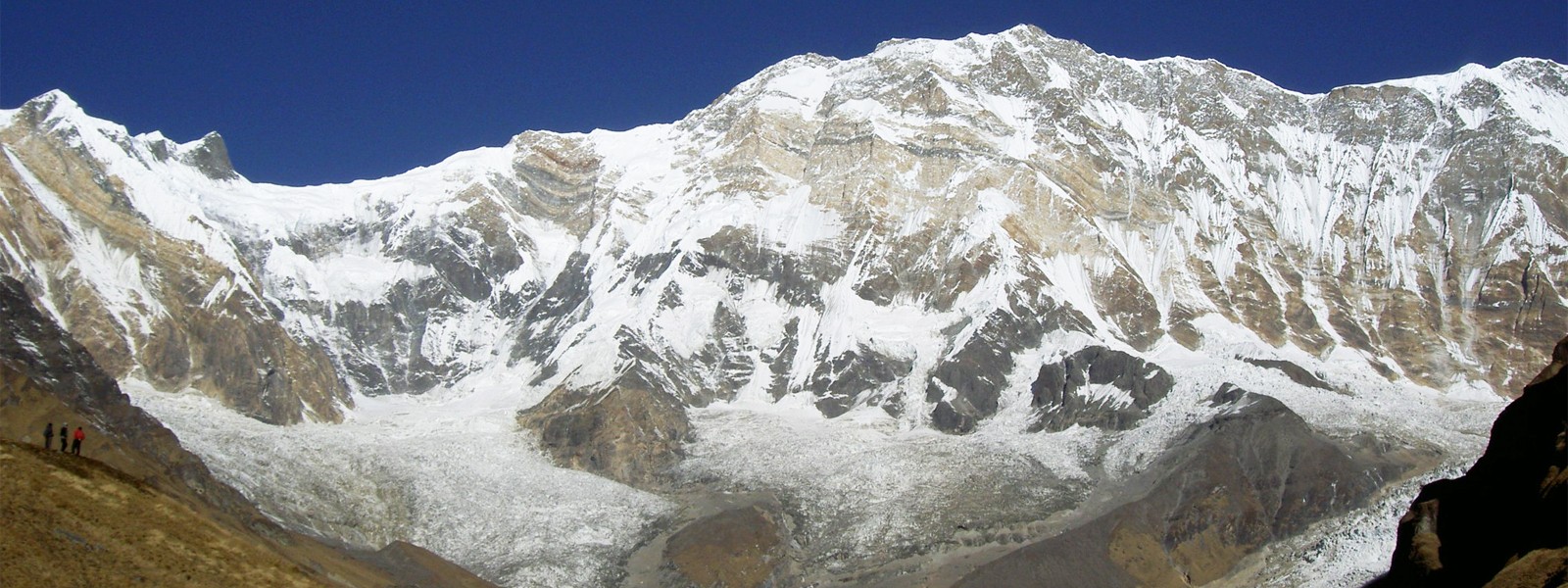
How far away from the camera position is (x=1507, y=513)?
64125mm

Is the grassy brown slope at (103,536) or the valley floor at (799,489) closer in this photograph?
the grassy brown slope at (103,536)

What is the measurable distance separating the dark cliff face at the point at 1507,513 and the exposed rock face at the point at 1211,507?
3281 inches

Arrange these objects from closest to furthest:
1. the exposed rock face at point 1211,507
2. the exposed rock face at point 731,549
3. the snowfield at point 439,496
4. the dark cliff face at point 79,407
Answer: the dark cliff face at point 79,407 → the exposed rock face at point 1211,507 → the exposed rock face at point 731,549 → the snowfield at point 439,496

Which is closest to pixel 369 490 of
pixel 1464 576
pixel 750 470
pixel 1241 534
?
pixel 750 470

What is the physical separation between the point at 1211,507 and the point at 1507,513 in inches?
4151

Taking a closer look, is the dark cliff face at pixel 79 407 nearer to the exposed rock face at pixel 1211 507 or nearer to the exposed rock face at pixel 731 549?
the exposed rock face at pixel 731 549

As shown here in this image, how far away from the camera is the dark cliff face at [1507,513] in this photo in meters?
57.5

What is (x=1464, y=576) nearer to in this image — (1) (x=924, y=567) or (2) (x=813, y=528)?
(1) (x=924, y=567)

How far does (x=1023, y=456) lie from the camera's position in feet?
615

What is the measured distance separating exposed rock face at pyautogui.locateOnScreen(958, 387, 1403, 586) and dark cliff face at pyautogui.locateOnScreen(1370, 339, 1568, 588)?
83329 millimetres

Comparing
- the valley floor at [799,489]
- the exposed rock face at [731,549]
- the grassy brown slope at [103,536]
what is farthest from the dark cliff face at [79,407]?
the grassy brown slope at [103,536]

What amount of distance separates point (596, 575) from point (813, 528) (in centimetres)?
2367

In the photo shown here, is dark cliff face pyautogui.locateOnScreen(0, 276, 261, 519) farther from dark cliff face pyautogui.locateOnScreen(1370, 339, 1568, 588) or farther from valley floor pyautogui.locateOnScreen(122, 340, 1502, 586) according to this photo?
dark cliff face pyautogui.locateOnScreen(1370, 339, 1568, 588)

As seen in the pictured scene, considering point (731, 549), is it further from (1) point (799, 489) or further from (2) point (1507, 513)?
(2) point (1507, 513)
